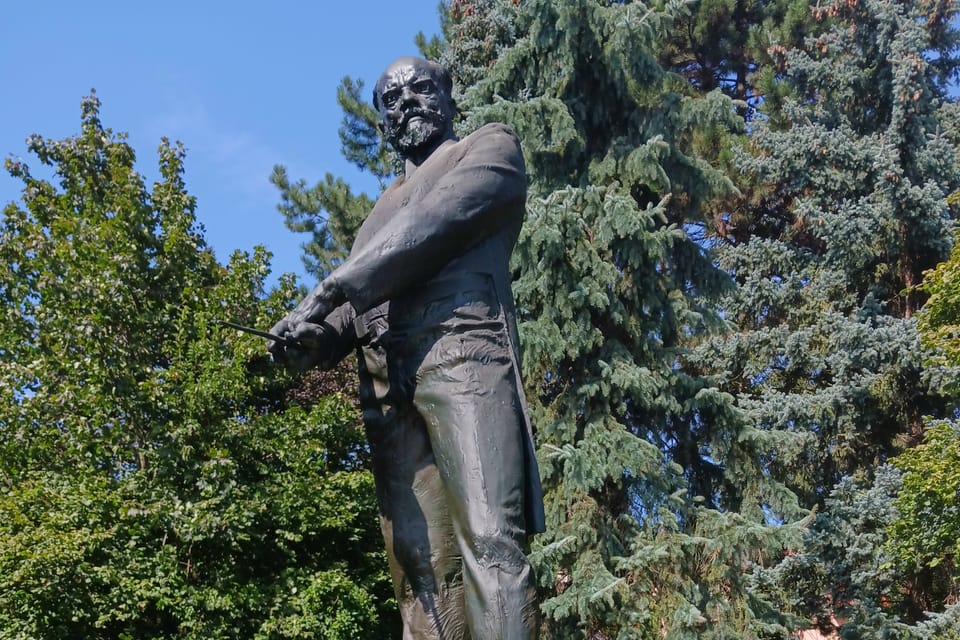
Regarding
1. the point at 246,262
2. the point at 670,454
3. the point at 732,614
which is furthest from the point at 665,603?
the point at 246,262

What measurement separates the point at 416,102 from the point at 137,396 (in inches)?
436

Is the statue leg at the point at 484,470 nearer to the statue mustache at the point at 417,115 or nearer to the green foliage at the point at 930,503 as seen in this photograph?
the statue mustache at the point at 417,115

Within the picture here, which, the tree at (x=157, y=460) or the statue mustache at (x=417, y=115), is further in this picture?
the tree at (x=157, y=460)

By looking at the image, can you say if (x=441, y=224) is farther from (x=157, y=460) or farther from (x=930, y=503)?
(x=930, y=503)

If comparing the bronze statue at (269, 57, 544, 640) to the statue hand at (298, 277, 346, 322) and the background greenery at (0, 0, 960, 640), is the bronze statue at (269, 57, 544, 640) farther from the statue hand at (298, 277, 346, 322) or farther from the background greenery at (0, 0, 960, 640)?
the background greenery at (0, 0, 960, 640)

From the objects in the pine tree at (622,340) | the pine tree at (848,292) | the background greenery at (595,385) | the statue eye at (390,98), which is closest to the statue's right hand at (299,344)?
the statue eye at (390,98)

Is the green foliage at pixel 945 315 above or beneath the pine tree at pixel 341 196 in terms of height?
beneath

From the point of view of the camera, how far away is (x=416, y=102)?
15.1 feet

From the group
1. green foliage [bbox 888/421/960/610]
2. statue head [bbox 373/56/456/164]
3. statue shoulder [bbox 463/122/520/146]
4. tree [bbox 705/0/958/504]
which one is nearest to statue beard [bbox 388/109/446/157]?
statue head [bbox 373/56/456/164]

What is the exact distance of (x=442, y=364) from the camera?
415cm

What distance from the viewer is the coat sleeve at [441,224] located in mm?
4047

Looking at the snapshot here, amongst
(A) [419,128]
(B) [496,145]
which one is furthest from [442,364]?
(A) [419,128]

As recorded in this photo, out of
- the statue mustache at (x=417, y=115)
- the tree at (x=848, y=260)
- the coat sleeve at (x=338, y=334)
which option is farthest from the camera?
the tree at (x=848, y=260)

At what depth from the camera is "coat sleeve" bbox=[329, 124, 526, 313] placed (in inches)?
159
